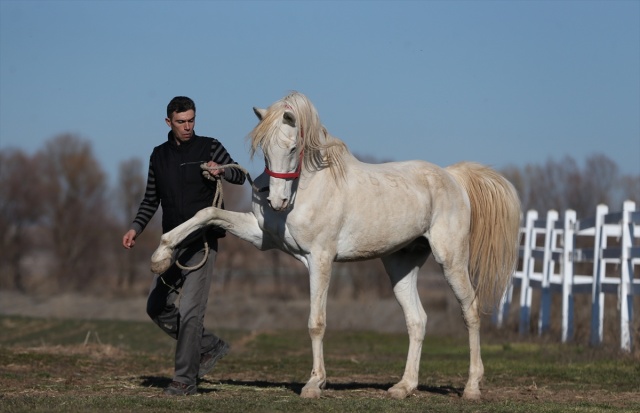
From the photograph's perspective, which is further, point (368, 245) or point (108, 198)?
point (108, 198)

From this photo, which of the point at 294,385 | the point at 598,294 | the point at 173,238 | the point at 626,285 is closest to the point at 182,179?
the point at 173,238

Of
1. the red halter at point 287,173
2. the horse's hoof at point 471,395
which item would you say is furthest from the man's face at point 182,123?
the horse's hoof at point 471,395

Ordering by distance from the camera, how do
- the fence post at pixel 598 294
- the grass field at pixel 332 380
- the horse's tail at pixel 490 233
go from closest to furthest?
the grass field at pixel 332 380 < the horse's tail at pixel 490 233 < the fence post at pixel 598 294

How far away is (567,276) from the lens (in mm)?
17109

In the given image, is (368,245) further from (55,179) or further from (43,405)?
(55,179)

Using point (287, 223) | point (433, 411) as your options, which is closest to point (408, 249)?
point (287, 223)

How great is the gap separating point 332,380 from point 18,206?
139ft

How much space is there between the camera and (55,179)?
54.3 m

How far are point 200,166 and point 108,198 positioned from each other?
153 feet

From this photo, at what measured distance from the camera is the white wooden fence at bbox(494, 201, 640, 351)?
1425 centimetres

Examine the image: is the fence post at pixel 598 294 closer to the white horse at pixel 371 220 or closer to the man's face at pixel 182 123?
the white horse at pixel 371 220

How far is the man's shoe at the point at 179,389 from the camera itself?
852cm

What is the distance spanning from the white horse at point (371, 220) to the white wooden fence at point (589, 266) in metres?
3.33

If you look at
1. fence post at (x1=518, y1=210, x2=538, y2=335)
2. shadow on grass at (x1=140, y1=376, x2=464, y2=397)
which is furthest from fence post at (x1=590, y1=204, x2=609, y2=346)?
shadow on grass at (x1=140, y1=376, x2=464, y2=397)
